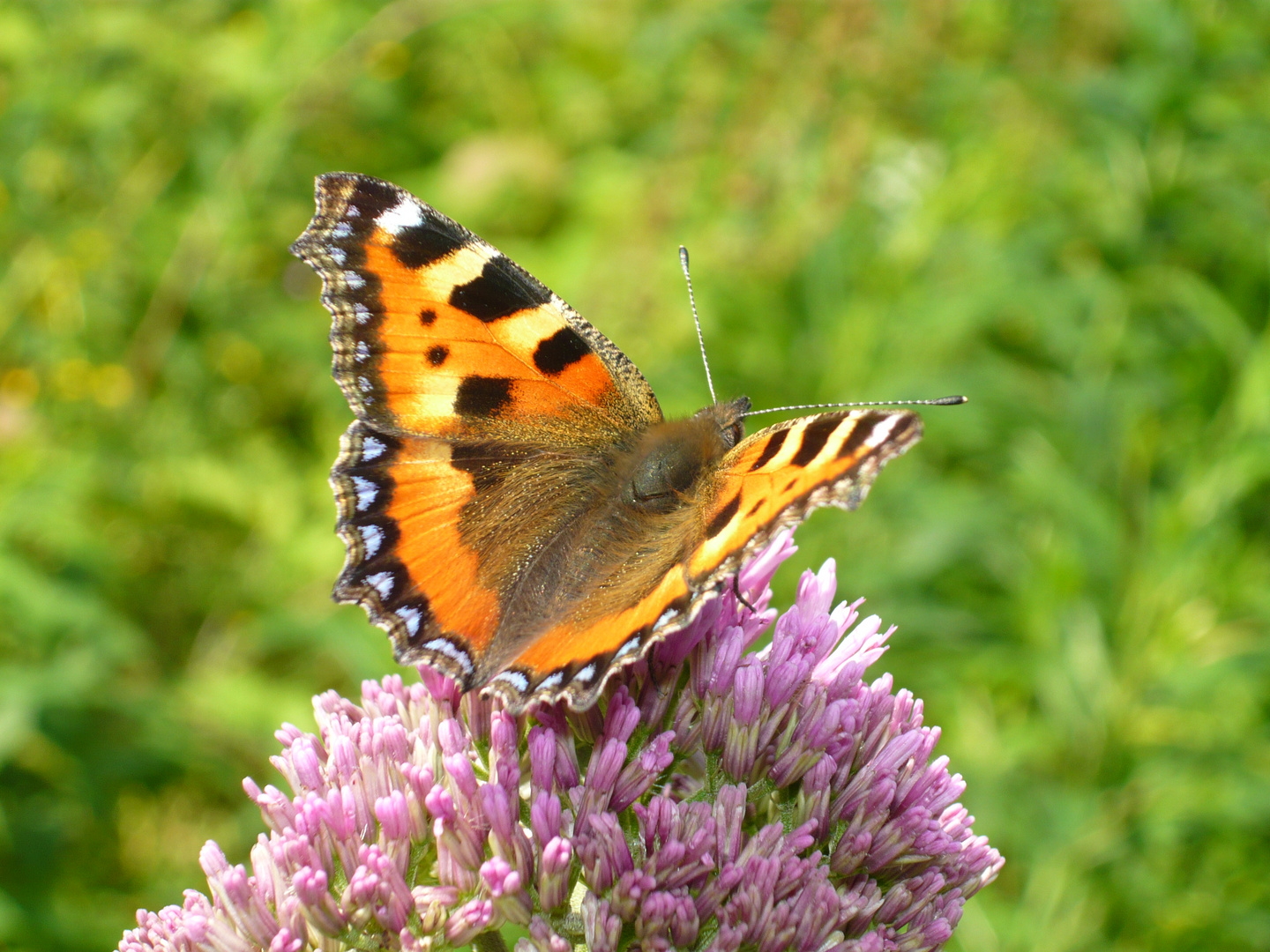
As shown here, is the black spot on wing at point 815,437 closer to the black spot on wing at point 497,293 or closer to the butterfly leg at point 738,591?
the butterfly leg at point 738,591

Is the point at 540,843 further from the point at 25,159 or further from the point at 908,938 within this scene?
the point at 25,159

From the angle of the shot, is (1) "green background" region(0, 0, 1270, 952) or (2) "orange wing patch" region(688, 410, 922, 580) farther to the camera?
(1) "green background" region(0, 0, 1270, 952)

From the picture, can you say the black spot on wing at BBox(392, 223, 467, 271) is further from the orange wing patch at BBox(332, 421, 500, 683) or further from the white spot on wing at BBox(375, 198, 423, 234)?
the orange wing patch at BBox(332, 421, 500, 683)

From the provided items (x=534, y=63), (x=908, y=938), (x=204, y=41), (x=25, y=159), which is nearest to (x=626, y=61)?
(x=534, y=63)

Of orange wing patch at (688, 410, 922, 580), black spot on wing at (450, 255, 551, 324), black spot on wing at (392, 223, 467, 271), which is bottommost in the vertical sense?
orange wing patch at (688, 410, 922, 580)

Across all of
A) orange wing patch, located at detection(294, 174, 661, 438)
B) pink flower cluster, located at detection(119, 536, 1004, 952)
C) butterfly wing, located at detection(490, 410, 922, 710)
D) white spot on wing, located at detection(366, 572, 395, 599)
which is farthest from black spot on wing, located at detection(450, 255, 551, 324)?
pink flower cluster, located at detection(119, 536, 1004, 952)

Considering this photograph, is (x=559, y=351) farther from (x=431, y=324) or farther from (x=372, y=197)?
(x=372, y=197)

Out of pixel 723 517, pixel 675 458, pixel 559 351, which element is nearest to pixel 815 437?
pixel 723 517
